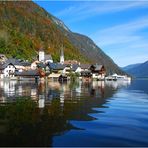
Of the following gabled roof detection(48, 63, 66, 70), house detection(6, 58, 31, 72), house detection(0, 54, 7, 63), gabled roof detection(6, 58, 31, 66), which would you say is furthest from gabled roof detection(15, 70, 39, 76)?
gabled roof detection(48, 63, 66, 70)

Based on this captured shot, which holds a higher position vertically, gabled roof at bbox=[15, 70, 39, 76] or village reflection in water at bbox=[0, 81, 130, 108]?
gabled roof at bbox=[15, 70, 39, 76]

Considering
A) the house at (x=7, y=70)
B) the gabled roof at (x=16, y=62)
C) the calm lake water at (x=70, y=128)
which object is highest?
the gabled roof at (x=16, y=62)

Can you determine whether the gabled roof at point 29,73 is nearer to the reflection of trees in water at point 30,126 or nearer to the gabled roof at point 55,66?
the gabled roof at point 55,66

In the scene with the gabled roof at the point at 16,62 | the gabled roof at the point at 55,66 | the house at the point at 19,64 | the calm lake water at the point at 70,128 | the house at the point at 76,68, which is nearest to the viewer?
the calm lake water at the point at 70,128

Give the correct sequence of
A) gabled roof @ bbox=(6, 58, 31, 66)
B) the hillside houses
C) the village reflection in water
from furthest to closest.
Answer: gabled roof @ bbox=(6, 58, 31, 66) → the hillside houses → the village reflection in water

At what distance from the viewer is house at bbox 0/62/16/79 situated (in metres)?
151

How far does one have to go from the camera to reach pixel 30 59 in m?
199

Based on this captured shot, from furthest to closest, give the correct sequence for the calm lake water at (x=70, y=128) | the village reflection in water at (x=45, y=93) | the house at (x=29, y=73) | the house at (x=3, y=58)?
the house at (x=3, y=58)
the house at (x=29, y=73)
the village reflection in water at (x=45, y=93)
the calm lake water at (x=70, y=128)

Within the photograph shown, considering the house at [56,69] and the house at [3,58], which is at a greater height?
the house at [3,58]

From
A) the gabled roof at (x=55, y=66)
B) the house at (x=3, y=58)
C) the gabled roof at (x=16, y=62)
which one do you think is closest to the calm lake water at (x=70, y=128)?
the gabled roof at (x=16, y=62)

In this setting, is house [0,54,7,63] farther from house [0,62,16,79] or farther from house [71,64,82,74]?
house [71,64,82,74]

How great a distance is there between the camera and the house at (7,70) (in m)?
151

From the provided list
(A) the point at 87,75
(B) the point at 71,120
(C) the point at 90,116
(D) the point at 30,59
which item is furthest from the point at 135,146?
(D) the point at 30,59

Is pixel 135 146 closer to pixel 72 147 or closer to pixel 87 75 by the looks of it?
pixel 72 147
